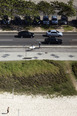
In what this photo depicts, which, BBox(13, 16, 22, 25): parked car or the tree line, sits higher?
the tree line

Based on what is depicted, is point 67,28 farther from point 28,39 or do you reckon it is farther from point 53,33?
point 28,39

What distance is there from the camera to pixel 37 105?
96.7 ft

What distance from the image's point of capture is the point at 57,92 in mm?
32344

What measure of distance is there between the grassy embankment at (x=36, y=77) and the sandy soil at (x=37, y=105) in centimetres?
153

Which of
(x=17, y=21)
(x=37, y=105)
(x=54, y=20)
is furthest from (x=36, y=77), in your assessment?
(x=54, y=20)

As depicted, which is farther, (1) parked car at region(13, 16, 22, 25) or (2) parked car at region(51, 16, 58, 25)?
(2) parked car at region(51, 16, 58, 25)

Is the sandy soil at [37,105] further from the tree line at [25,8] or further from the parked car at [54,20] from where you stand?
the parked car at [54,20]

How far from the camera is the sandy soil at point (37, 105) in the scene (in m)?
28.2

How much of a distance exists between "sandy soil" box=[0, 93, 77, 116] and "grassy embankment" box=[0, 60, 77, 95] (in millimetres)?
1529

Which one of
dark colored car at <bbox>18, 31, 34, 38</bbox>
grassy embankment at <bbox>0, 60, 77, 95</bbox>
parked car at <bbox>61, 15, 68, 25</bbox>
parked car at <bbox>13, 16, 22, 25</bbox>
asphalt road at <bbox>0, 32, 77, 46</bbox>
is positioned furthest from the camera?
parked car at <bbox>61, 15, 68, 25</bbox>

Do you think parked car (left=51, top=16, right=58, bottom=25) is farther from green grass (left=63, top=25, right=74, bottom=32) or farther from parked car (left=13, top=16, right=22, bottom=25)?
parked car (left=13, top=16, right=22, bottom=25)

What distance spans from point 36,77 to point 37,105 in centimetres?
641

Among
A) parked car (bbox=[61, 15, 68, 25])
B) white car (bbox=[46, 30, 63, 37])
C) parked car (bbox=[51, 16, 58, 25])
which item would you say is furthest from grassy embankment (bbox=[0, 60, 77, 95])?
parked car (bbox=[61, 15, 68, 25])

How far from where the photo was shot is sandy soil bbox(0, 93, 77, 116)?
2822cm
